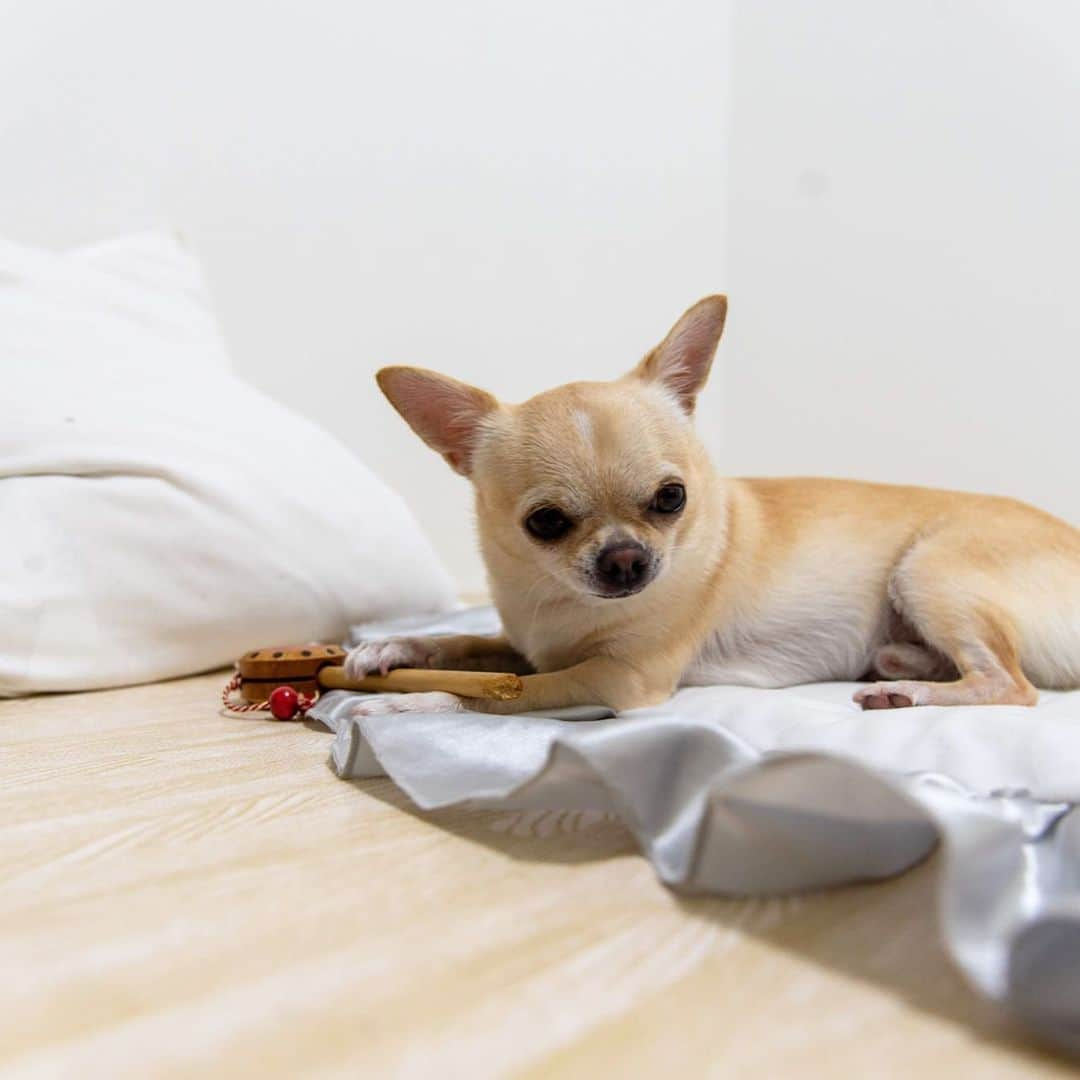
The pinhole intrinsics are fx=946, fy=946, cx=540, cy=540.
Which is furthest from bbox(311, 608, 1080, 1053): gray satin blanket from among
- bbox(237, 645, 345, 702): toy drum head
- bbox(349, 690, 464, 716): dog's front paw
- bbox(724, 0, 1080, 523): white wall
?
bbox(724, 0, 1080, 523): white wall

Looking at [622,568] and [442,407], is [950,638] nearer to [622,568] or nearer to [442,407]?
[622,568]

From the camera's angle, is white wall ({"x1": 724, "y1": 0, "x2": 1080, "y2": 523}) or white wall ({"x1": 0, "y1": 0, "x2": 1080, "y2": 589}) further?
white wall ({"x1": 724, "y1": 0, "x2": 1080, "y2": 523})

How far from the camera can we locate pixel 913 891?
0.59 m

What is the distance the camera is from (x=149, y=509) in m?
1.41

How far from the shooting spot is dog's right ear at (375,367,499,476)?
1282mm

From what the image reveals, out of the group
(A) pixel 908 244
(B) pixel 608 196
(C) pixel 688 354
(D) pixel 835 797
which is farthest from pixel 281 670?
(A) pixel 908 244

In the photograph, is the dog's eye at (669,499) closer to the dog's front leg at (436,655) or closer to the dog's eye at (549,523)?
the dog's eye at (549,523)

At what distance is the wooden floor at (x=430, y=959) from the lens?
45 cm

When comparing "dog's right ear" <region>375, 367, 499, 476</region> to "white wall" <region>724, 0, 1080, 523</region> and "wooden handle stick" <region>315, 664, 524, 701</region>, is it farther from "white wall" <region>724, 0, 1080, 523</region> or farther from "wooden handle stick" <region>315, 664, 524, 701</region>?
"white wall" <region>724, 0, 1080, 523</region>

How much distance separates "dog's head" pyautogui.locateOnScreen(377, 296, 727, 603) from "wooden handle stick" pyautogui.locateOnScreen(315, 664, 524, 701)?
16 cm

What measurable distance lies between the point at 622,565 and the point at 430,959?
0.67m

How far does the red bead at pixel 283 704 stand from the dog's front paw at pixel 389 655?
8cm

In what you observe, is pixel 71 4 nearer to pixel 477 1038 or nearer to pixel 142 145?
pixel 142 145

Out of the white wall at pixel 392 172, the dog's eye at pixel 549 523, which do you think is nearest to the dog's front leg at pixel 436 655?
the dog's eye at pixel 549 523
